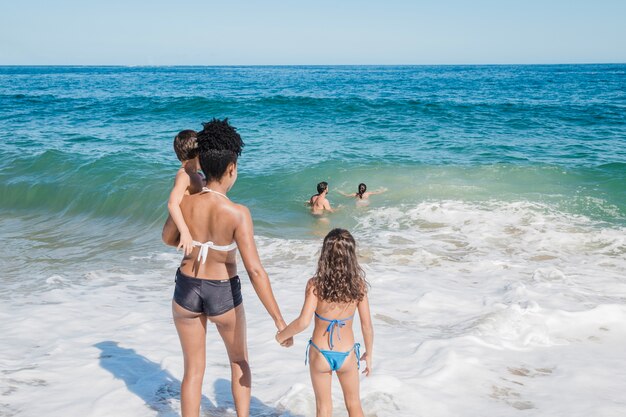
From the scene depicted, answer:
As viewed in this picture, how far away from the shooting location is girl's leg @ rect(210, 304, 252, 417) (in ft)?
11.5

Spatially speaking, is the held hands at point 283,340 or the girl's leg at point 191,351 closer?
the held hands at point 283,340

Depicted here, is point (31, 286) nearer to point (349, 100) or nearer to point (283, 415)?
point (283, 415)

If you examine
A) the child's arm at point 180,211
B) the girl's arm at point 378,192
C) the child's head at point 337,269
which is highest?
the child's arm at point 180,211

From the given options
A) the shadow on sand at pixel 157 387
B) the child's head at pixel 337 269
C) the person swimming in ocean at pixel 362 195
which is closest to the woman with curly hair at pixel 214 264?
the child's head at pixel 337 269

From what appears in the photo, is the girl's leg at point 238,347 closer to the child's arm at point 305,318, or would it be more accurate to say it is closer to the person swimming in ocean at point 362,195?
the child's arm at point 305,318

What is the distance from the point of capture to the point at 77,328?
235 inches

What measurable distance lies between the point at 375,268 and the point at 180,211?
4999mm

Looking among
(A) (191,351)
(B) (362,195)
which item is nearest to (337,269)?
(A) (191,351)

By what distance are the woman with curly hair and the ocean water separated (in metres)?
0.96

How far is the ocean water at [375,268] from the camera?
4.63m

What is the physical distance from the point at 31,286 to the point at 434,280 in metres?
5.24

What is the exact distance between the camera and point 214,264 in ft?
11.2

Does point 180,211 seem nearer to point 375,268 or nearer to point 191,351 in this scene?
point 191,351

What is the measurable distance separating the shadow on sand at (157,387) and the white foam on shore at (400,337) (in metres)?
0.02
